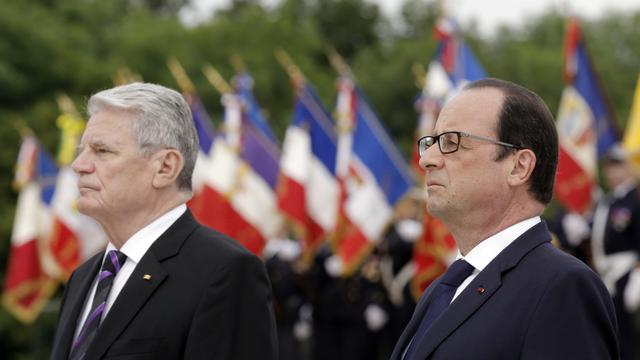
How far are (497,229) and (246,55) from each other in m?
28.9

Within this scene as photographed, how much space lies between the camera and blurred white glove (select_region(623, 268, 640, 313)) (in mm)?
10328

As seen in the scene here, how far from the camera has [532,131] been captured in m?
3.15

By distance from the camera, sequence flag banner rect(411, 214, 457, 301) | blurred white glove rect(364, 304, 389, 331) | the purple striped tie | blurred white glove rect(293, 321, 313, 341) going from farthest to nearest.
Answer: blurred white glove rect(293, 321, 313, 341) < blurred white glove rect(364, 304, 389, 331) < flag banner rect(411, 214, 457, 301) < the purple striped tie

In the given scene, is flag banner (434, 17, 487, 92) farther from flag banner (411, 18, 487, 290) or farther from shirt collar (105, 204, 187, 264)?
shirt collar (105, 204, 187, 264)

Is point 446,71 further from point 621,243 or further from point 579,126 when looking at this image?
point 621,243

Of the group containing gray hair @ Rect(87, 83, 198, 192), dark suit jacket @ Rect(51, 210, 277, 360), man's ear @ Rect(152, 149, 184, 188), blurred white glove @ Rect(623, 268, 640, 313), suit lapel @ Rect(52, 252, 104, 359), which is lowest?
blurred white glove @ Rect(623, 268, 640, 313)

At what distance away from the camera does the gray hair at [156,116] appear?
12.4ft

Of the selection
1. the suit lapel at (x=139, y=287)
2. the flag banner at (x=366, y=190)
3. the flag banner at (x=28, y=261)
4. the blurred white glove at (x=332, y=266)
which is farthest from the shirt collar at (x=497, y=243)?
the flag banner at (x=28, y=261)

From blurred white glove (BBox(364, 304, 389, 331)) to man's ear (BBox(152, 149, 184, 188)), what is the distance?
10.6 m

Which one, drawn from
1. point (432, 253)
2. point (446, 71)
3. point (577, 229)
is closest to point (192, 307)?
point (432, 253)

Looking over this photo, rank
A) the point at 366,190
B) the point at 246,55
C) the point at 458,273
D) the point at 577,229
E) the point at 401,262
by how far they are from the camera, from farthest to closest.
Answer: the point at 246,55 < the point at 401,262 < the point at 366,190 < the point at 577,229 < the point at 458,273

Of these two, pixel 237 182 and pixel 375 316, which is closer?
pixel 237 182

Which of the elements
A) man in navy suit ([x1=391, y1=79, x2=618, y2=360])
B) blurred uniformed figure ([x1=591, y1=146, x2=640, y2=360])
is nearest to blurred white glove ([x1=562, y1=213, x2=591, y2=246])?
blurred uniformed figure ([x1=591, y1=146, x2=640, y2=360])

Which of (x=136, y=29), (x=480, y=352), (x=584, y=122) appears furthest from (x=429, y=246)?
(x=136, y=29)
